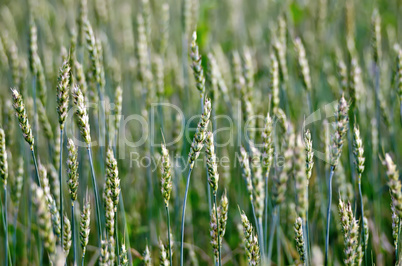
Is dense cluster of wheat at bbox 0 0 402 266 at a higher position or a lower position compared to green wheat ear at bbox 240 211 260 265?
higher

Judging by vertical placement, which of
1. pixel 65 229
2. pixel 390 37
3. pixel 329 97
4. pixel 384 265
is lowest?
pixel 384 265

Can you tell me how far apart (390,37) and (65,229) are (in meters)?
2.23

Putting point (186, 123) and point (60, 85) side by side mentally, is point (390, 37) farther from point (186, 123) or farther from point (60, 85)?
point (60, 85)

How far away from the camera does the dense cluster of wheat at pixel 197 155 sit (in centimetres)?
123

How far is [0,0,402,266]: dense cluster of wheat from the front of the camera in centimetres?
123

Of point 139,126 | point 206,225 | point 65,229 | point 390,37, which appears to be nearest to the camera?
point 65,229

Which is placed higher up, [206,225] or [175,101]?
[175,101]

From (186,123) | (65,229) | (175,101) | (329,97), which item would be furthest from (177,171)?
(329,97)

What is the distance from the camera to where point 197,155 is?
1.26 m

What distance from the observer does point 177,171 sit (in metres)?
1.95

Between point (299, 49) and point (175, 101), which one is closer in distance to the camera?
point (299, 49)

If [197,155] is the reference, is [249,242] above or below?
below

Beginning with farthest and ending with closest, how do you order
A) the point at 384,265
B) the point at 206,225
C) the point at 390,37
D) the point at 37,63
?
the point at 390,37 → the point at 206,225 → the point at 384,265 → the point at 37,63

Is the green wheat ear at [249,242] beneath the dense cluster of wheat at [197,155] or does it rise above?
beneath
